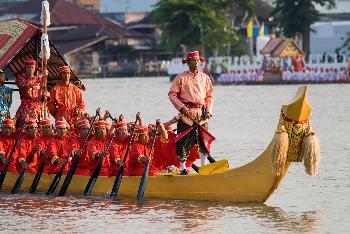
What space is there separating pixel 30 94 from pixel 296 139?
629 centimetres

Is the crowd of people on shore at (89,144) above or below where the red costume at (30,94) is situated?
below

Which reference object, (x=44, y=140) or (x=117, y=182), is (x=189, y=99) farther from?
(x=44, y=140)

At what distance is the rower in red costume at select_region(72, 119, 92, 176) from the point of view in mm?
21328

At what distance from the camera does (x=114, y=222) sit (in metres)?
19.2

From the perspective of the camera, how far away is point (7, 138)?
874 inches

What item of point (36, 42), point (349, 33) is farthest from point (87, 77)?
point (36, 42)

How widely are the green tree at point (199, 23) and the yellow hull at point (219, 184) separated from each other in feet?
243

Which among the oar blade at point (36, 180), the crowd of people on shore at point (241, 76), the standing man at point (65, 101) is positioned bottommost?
the crowd of people on shore at point (241, 76)

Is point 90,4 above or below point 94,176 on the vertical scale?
above

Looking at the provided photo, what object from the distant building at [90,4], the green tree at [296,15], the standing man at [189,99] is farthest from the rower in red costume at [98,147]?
the distant building at [90,4]

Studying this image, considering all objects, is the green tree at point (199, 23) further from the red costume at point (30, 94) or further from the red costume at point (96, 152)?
the red costume at point (96, 152)

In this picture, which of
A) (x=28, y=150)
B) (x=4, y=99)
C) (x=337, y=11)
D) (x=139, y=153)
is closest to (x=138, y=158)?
(x=139, y=153)

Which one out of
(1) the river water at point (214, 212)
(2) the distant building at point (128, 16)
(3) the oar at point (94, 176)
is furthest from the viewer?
(2) the distant building at point (128, 16)

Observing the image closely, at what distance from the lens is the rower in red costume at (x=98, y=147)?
69.2 feet
